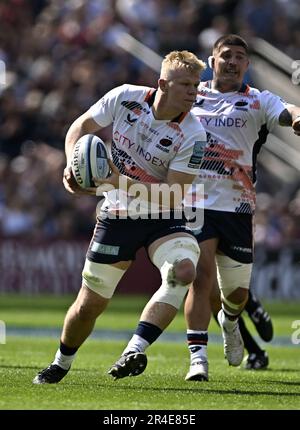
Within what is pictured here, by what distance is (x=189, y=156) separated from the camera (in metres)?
7.48

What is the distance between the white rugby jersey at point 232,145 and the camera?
8625mm

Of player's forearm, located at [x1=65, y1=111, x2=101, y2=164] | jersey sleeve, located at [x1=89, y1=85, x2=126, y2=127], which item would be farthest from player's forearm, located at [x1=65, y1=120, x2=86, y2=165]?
jersey sleeve, located at [x1=89, y1=85, x2=126, y2=127]

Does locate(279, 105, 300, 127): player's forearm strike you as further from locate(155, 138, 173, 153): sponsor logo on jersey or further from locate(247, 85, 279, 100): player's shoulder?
locate(155, 138, 173, 153): sponsor logo on jersey

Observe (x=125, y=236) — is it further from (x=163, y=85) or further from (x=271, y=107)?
(x=271, y=107)

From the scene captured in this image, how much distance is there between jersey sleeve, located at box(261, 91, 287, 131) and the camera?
845 centimetres

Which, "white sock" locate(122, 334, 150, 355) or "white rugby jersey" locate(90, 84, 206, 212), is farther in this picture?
"white rugby jersey" locate(90, 84, 206, 212)

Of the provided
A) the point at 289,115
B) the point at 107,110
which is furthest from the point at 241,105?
the point at 107,110

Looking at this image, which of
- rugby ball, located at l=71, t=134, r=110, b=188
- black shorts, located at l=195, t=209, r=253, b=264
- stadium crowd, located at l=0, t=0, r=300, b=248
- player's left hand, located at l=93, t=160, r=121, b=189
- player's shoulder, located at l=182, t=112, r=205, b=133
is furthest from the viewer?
stadium crowd, located at l=0, t=0, r=300, b=248

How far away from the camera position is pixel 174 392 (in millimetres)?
7074

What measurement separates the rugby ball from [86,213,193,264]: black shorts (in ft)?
1.54

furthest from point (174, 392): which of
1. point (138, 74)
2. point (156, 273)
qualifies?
point (138, 74)

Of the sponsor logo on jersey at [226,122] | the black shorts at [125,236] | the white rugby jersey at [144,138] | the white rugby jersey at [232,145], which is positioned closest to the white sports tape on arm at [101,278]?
the black shorts at [125,236]
